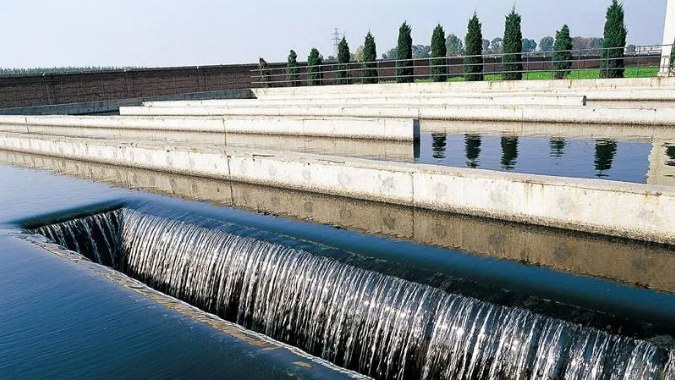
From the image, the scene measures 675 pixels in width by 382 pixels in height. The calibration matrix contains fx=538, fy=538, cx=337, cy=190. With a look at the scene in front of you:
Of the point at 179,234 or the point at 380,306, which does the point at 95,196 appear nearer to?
the point at 179,234

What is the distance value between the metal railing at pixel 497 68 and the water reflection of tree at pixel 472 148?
23.6 ft

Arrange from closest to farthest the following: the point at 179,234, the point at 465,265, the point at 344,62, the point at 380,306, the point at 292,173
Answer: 1. the point at 380,306
2. the point at 465,265
3. the point at 179,234
4. the point at 292,173
5. the point at 344,62

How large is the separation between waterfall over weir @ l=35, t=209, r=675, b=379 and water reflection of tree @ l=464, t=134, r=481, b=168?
16.8ft

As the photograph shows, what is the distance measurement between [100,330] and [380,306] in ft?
9.76

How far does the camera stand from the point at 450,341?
5.53 m

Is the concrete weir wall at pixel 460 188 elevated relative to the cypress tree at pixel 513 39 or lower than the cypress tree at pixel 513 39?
lower

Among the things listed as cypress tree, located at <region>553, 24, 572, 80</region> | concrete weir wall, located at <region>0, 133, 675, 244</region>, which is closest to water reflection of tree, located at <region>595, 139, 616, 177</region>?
concrete weir wall, located at <region>0, 133, 675, 244</region>

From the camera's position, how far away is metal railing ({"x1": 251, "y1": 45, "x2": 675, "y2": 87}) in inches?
895

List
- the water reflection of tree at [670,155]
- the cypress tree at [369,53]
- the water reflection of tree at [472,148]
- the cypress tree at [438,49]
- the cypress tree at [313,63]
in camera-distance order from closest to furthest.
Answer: the water reflection of tree at [670,155] → the water reflection of tree at [472,148] → the cypress tree at [438,49] → the cypress tree at [369,53] → the cypress tree at [313,63]

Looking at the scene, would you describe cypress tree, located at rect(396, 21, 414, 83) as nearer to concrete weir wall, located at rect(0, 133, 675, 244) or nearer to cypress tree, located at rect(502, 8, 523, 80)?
cypress tree, located at rect(502, 8, 523, 80)

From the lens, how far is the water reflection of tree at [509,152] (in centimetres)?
1065

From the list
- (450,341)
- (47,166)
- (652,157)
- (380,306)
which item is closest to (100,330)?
(380,306)

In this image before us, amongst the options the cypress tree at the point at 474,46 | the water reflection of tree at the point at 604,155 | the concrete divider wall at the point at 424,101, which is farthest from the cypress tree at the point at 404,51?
the water reflection of tree at the point at 604,155

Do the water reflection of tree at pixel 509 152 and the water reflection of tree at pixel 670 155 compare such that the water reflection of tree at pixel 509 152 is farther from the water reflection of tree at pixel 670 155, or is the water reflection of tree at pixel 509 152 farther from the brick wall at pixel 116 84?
the brick wall at pixel 116 84
